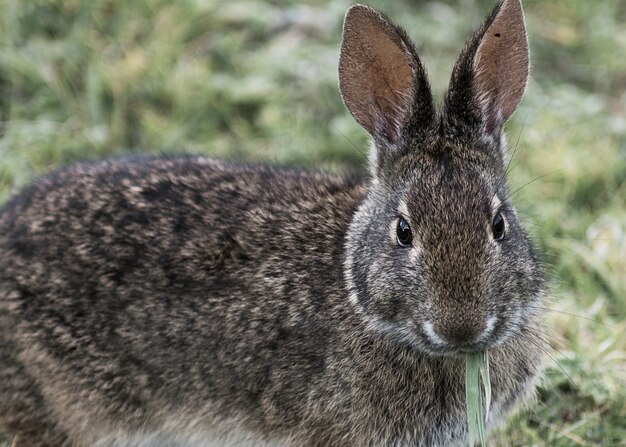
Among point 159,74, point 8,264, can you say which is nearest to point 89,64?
point 159,74

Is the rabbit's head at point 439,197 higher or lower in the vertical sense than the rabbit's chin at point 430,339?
higher

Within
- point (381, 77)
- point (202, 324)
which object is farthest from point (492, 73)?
point (202, 324)

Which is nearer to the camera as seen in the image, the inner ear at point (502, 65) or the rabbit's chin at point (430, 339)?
the rabbit's chin at point (430, 339)

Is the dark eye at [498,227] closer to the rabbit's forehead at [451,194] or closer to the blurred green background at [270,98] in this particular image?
the rabbit's forehead at [451,194]

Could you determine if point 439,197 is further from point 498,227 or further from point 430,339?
point 430,339

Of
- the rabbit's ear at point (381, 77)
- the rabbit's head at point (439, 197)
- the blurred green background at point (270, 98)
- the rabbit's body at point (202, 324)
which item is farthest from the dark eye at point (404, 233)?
the blurred green background at point (270, 98)

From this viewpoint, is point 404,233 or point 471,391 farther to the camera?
point 471,391

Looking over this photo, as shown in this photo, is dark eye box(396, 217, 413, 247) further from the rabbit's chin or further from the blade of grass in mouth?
the blade of grass in mouth

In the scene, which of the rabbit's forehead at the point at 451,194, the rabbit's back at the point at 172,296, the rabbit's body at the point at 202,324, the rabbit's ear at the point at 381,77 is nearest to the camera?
the rabbit's forehead at the point at 451,194
